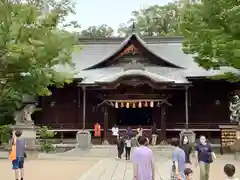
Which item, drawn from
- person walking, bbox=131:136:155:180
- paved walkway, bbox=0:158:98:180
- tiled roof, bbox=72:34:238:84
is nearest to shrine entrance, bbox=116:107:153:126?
tiled roof, bbox=72:34:238:84

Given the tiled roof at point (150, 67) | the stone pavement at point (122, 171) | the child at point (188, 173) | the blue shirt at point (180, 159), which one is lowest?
the stone pavement at point (122, 171)

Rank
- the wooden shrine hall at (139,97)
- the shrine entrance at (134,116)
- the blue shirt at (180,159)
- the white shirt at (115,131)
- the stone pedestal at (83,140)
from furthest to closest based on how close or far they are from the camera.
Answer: the shrine entrance at (134,116)
the wooden shrine hall at (139,97)
the white shirt at (115,131)
the stone pedestal at (83,140)
the blue shirt at (180,159)

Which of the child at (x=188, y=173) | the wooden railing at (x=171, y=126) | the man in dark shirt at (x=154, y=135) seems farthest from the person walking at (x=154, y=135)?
the child at (x=188, y=173)

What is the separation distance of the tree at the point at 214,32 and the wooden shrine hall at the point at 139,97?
16.9 ft

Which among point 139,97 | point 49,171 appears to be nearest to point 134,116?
point 139,97

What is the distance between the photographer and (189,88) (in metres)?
28.9

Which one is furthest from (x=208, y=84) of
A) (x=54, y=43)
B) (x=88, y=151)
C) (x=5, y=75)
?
(x=5, y=75)

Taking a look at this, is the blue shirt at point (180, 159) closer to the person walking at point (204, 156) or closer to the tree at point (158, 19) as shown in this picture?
the person walking at point (204, 156)

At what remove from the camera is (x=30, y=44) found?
1223 centimetres

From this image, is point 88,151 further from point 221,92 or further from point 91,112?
point 221,92

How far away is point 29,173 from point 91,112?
1455 cm

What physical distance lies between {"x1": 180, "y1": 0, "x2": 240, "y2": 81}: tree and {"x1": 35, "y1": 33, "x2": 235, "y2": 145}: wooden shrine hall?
5.17 meters

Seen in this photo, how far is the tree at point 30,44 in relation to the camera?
11.2m

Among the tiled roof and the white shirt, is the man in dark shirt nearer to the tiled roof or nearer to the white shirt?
the white shirt
